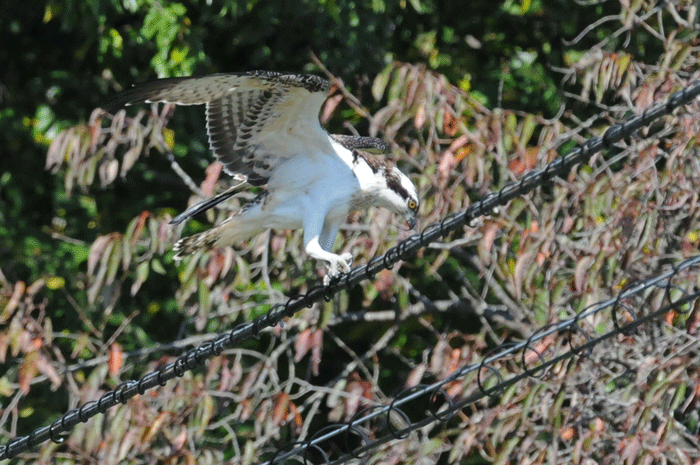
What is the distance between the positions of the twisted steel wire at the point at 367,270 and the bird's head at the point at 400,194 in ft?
2.56

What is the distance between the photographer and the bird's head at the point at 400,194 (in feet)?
15.6

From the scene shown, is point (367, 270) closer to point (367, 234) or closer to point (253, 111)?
point (253, 111)

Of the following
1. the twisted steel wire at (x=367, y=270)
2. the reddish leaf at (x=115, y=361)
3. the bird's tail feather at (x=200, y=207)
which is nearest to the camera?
the twisted steel wire at (x=367, y=270)

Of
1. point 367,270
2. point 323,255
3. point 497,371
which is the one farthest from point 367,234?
point 367,270

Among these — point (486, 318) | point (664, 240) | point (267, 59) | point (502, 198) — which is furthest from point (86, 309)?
point (502, 198)

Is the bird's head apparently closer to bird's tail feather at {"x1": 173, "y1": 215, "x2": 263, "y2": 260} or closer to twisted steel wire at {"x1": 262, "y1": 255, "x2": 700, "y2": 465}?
bird's tail feather at {"x1": 173, "y1": 215, "x2": 263, "y2": 260}

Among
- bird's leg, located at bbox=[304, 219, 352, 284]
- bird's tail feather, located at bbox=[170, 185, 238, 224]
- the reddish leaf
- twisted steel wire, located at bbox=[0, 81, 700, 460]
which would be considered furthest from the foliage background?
twisted steel wire, located at bbox=[0, 81, 700, 460]

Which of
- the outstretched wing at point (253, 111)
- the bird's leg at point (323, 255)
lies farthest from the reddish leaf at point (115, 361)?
the bird's leg at point (323, 255)

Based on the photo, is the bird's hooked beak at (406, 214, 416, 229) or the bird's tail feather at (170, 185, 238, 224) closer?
the bird's tail feather at (170, 185, 238, 224)

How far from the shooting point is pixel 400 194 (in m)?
4.77

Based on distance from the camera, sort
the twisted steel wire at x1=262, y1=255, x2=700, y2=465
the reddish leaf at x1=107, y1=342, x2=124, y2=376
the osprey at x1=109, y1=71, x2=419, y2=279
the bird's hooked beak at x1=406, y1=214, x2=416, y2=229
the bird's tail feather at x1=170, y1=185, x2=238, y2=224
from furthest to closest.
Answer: the reddish leaf at x1=107, y1=342, x2=124, y2=376, the bird's hooked beak at x1=406, y1=214, x2=416, y2=229, the bird's tail feather at x1=170, y1=185, x2=238, y2=224, the osprey at x1=109, y1=71, x2=419, y2=279, the twisted steel wire at x1=262, y1=255, x2=700, y2=465

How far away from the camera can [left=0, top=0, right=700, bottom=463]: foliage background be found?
5223 millimetres

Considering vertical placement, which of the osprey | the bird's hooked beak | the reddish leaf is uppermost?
the osprey

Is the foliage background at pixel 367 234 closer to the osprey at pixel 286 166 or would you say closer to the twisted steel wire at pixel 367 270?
the osprey at pixel 286 166
